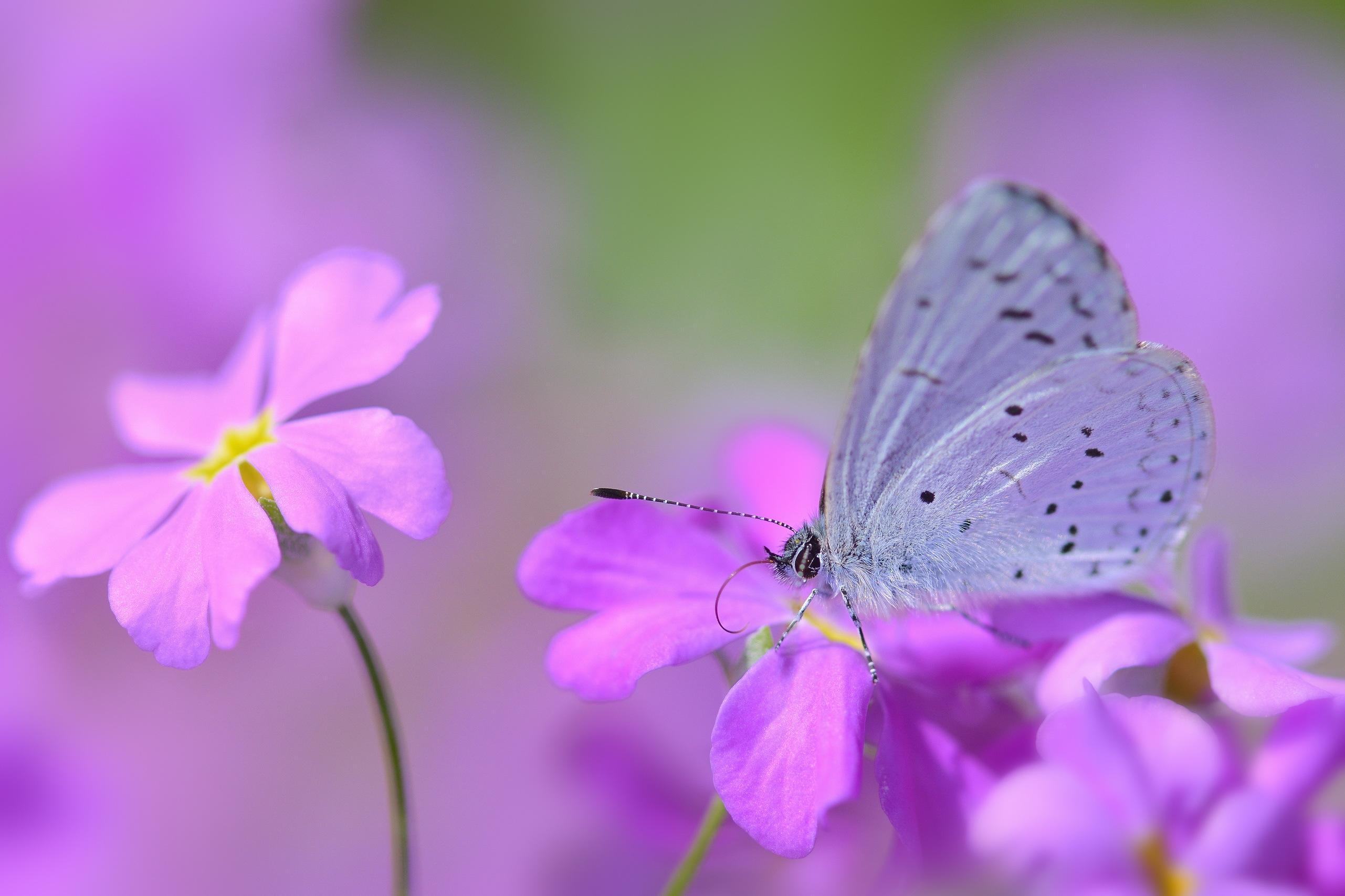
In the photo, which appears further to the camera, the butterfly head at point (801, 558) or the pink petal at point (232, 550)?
the butterfly head at point (801, 558)

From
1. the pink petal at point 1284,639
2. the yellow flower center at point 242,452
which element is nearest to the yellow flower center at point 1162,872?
the pink petal at point 1284,639

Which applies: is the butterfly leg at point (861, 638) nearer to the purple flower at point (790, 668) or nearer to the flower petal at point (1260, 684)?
the purple flower at point (790, 668)

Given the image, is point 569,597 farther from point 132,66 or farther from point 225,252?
point 132,66

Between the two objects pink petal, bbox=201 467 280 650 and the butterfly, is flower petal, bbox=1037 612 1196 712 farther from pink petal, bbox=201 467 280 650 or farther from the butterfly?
pink petal, bbox=201 467 280 650

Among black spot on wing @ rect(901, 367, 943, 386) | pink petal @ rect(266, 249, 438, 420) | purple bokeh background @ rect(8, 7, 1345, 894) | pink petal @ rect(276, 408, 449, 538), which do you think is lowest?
purple bokeh background @ rect(8, 7, 1345, 894)

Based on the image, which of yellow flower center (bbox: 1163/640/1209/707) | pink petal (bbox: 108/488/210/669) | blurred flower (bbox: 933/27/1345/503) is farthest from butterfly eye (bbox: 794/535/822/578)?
blurred flower (bbox: 933/27/1345/503)

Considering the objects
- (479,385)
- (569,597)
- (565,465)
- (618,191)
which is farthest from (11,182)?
(569,597)
